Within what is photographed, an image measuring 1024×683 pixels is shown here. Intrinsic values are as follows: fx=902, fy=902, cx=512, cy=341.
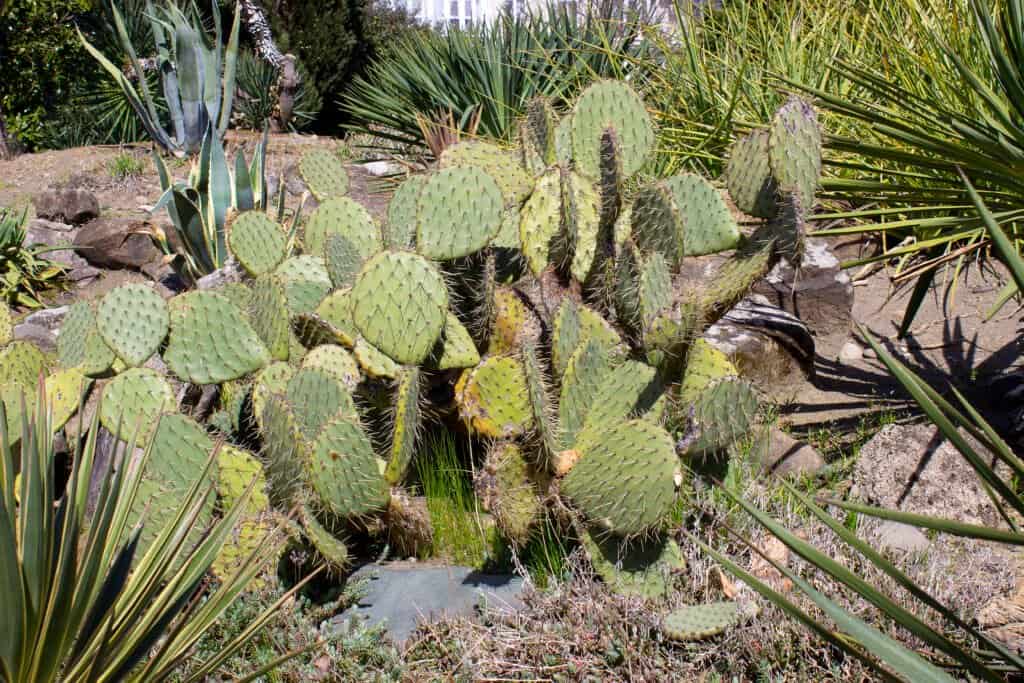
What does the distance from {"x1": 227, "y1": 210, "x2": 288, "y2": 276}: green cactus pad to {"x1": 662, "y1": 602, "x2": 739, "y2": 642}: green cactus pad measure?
1923mm

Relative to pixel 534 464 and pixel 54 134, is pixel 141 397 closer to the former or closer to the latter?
pixel 534 464

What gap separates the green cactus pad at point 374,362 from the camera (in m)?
2.47

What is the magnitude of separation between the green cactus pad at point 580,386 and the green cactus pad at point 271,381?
75 cm

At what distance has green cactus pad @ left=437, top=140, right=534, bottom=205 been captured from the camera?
2.78 metres

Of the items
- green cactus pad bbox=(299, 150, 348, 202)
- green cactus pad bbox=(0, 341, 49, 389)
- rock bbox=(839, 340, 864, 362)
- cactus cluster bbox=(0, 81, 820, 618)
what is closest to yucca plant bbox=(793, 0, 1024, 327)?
cactus cluster bbox=(0, 81, 820, 618)

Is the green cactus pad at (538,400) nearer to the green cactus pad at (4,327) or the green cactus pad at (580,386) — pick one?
the green cactus pad at (580,386)

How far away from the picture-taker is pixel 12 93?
9.77m

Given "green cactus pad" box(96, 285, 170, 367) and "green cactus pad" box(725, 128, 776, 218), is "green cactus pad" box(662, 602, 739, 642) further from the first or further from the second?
"green cactus pad" box(96, 285, 170, 367)

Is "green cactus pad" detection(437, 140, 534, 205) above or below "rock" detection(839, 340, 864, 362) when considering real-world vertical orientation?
above

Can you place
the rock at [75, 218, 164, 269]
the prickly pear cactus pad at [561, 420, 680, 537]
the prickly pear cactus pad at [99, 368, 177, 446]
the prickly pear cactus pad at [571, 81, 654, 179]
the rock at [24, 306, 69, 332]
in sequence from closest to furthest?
the prickly pear cactus pad at [561, 420, 680, 537] < the prickly pear cactus pad at [99, 368, 177, 446] < the prickly pear cactus pad at [571, 81, 654, 179] < the rock at [24, 306, 69, 332] < the rock at [75, 218, 164, 269]

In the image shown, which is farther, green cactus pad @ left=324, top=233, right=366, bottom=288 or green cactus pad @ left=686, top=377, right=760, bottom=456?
green cactus pad @ left=324, top=233, right=366, bottom=288

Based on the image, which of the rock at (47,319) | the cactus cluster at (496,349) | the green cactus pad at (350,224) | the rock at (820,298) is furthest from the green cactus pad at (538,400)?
the rock at (47,319)

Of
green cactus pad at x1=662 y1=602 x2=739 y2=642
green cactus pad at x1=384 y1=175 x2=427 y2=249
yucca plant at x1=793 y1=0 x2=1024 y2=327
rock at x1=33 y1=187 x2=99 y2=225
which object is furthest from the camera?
rock at x1=33 y1=187 x2=99 y2=225

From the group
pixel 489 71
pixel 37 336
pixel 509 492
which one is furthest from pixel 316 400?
pixel 489 71
